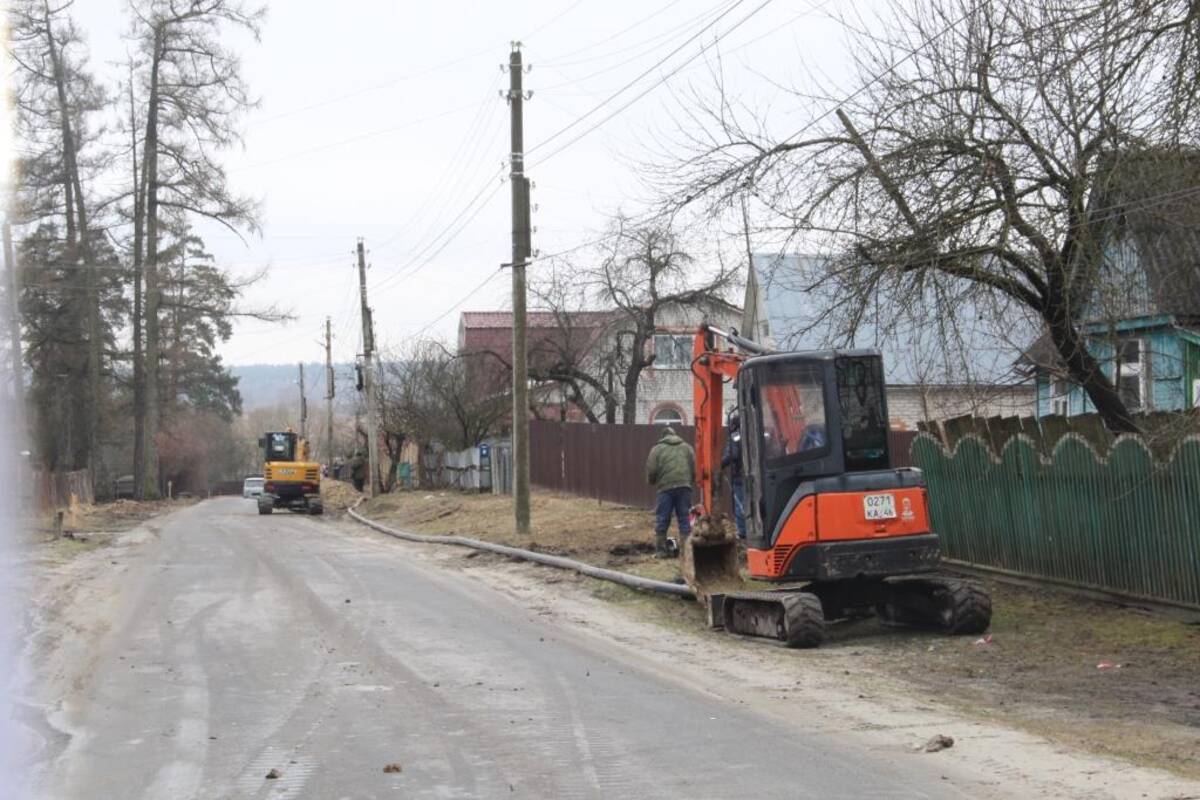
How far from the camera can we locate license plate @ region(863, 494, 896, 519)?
1222cm

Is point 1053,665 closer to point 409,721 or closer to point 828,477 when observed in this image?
point 828,477

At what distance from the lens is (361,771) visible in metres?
7.15

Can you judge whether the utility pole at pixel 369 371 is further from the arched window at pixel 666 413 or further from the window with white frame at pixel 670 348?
the arched window at pixel 666 413

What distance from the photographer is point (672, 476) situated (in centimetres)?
1806

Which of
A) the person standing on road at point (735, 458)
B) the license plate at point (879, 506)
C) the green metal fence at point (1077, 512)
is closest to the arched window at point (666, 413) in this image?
the green metal fence at point (1077, 512)

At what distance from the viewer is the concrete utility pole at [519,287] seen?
24.4 metres

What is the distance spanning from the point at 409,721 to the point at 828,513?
5113 millimetres

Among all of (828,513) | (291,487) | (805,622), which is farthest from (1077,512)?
(291,487)

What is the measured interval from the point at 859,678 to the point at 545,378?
32646 mm

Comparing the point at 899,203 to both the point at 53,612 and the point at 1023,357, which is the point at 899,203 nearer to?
the point at 1023,357

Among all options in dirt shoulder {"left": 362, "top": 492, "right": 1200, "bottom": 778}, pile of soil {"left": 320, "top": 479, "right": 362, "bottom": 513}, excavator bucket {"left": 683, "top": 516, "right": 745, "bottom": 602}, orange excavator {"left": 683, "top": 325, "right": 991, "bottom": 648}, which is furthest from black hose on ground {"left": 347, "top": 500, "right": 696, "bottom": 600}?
pile of soil {"left": 320, "top": 479, "right": 362, "bottom": 513}

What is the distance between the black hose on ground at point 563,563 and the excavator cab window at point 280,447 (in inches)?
732

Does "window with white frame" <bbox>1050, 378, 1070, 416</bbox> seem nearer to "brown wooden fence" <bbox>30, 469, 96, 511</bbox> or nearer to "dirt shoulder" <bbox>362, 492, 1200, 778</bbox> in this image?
"dirt shoulder" <bbox>362, 492, 1200, 778</bbox>

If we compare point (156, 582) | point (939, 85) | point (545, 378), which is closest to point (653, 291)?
point (545, 378)
